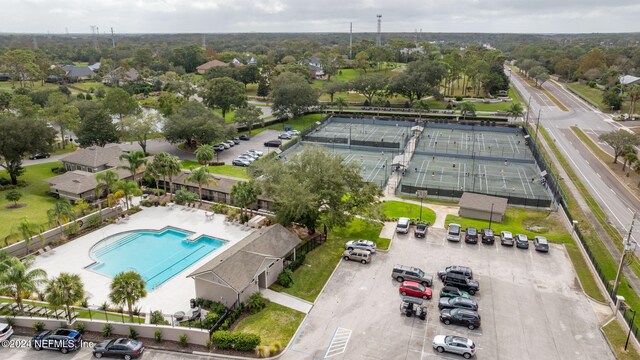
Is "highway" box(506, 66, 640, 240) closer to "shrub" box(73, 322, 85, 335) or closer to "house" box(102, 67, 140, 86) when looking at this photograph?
"shrub" box(73, 322, 85, 335)

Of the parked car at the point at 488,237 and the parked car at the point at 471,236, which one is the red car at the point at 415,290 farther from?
the parked car at the point at 488,237

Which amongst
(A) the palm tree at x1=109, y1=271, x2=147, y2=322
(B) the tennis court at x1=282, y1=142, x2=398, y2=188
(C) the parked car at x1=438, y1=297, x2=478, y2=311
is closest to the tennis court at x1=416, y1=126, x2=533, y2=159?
(B) the tennis court at x1=282, y1=142, x2=398, y2=188

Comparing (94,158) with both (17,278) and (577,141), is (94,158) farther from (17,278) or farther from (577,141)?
(577,141)

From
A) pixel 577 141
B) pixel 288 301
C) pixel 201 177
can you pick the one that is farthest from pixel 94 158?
pixel 577 141

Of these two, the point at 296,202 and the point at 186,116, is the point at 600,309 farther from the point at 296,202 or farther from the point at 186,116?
the point at 186,116

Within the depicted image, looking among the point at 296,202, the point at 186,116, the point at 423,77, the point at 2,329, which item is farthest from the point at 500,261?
the point at 423,77
